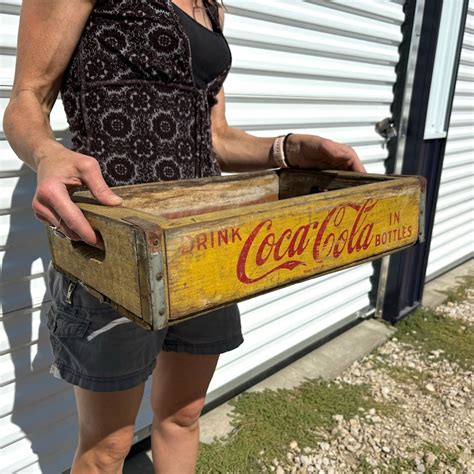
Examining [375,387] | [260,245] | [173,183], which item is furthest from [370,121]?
[260,245]

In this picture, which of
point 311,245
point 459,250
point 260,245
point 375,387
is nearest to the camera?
point 260,245

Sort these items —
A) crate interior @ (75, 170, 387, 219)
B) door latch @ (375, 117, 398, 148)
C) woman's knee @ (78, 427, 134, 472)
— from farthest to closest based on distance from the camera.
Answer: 1. door latch @ (375, 117, 398, 148)
2. woman's knee @ (78, 427, 134, 472)
3. crate interior @ (75, 170, 387, 219)

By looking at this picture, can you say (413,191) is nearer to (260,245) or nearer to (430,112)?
(260,245)

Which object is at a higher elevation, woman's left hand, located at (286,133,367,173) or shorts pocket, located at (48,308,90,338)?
woman's left hand, located at (286,133,367,173)

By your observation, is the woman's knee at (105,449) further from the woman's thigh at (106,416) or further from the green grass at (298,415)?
the green grass at (298,415)

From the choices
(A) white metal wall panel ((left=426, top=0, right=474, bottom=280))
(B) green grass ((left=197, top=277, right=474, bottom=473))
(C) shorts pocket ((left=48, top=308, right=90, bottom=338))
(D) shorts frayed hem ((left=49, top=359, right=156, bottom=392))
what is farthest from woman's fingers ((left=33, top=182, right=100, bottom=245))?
(A) white metal wall panel ((left=426, top=0, right=474, bottom=280))

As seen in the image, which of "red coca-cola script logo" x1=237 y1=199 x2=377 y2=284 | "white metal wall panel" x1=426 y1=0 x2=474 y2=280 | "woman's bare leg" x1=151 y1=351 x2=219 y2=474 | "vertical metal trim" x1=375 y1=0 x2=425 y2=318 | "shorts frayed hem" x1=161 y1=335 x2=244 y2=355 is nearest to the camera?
"red coca-cola script logo" x1=237 y1=199 x2=377 y2=284

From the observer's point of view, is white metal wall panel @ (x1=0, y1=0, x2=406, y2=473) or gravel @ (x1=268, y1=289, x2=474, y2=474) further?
Answer: gravel @ (x1=268, y1=289, x2=474, y2=474)

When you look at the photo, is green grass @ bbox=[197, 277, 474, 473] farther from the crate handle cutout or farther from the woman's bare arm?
the woman's bare arm

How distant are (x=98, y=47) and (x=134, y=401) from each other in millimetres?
982

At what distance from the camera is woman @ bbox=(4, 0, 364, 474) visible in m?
1.16

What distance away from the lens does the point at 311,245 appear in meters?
1.24

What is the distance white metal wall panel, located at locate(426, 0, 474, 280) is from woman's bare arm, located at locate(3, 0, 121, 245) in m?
4.08

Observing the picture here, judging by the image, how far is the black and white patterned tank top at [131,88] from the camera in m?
1.26
